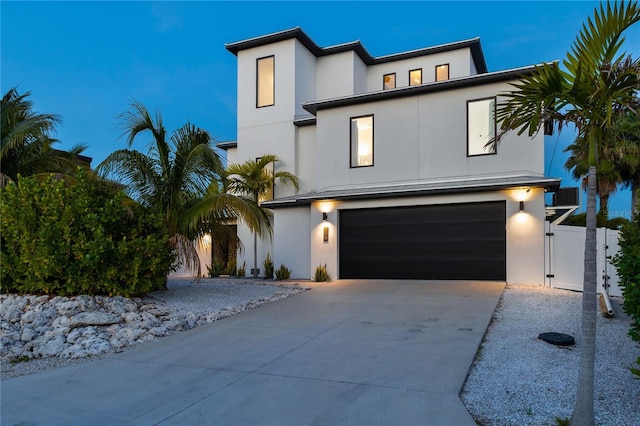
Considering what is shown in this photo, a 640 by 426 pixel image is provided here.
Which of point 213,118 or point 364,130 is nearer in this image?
point 364,130

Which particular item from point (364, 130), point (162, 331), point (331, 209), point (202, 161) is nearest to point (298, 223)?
point (331, 209)

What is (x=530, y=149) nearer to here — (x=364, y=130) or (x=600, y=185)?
(x=364, y=130)

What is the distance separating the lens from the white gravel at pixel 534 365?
3.90 m

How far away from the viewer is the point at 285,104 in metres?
16.5

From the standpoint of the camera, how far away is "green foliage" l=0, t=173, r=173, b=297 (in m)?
7.85

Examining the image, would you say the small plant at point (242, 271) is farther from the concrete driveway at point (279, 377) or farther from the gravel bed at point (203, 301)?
the concrete driveway at point (279, 377)

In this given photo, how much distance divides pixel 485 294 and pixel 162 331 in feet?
22.6

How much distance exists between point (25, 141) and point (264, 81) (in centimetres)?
879

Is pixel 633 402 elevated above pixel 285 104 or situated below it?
below

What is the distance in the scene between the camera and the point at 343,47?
57.9 ft

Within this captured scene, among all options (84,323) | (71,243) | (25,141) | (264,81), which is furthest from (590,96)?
(264,81)

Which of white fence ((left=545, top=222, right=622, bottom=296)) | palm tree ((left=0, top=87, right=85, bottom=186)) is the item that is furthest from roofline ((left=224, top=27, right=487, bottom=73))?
white fence ((left=545, top=222, right=622, bottom=296))

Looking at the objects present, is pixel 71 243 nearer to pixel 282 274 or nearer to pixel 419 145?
pixel 282 274

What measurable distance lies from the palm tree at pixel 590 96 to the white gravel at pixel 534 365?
598 mm
